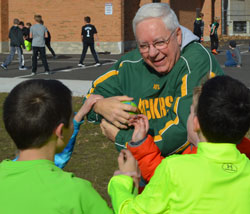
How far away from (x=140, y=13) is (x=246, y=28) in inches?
1890

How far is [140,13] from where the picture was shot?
307 centimetres

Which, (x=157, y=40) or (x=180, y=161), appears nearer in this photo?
(x=180, y=161)

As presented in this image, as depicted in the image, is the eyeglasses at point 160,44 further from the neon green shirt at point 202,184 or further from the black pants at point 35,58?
the black pants at point 35,58

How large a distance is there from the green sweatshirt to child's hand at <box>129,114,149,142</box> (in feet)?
0.30

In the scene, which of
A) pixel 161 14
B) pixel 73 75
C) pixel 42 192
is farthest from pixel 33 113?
pixel 73 75

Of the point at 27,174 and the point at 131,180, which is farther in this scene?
the point at 131,180

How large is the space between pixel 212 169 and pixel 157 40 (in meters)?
1.04

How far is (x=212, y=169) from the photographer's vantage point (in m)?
2.29

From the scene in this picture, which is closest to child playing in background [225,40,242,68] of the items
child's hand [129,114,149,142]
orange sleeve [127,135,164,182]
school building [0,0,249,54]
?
school building [0,0,249,54]

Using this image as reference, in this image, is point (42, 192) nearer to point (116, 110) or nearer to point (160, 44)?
point (116, 110)

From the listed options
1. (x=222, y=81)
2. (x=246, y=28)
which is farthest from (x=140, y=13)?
(x=246, y=28)

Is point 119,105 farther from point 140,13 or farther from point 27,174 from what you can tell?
point 27,174

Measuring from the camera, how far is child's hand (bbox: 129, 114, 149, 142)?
2.75 m

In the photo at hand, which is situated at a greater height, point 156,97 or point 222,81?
point 222,81
